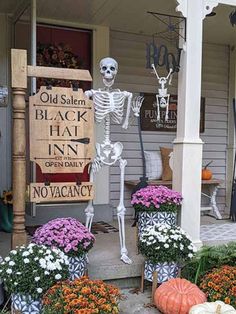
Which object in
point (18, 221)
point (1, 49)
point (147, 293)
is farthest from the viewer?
point (1, 49)

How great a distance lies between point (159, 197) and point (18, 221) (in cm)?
116

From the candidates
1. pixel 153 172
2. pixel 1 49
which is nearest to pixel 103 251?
pixel 153 172

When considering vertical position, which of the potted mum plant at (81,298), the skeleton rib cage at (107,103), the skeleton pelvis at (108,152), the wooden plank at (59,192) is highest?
the skeleton rib cage at (107,103)

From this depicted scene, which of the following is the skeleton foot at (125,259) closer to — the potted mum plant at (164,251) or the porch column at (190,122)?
the potted mum plant at (164,251)

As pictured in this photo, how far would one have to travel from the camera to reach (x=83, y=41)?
475cm

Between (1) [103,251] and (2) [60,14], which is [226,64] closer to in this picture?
(2) [60,14]

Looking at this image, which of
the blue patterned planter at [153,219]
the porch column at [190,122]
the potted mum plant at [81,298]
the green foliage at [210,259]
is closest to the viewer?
the potted mum plant at [81,298]

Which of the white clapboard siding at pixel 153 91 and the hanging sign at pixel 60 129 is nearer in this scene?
the hanging sign at pixel 60 129

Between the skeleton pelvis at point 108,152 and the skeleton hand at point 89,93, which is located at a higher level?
the skeleton hand at point 89,93

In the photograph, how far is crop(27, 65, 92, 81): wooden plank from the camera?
9.07 feet

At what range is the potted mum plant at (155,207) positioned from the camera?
10.2ft

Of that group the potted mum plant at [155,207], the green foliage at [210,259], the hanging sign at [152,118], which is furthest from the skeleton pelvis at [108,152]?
the hanging sign at [152,118]

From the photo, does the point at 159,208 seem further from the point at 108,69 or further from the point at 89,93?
the point at 108,69

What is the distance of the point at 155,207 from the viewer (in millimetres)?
3107
